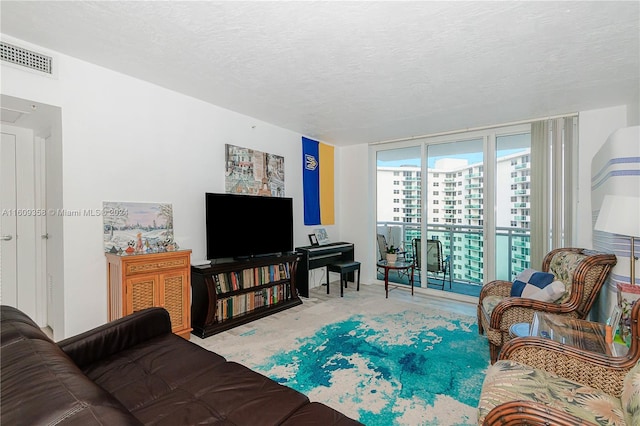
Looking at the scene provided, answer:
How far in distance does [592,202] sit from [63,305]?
222 inches

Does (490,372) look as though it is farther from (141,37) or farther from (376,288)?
(376,288)

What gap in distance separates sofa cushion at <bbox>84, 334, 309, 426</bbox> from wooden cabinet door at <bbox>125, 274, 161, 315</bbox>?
955 mm

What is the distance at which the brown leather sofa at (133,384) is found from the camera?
78 centimetres

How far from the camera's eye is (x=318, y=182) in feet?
17.7

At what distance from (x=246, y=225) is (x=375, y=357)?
2121 millimetres

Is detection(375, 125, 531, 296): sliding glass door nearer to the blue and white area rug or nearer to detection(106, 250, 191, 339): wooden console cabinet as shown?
the blue and white area rug

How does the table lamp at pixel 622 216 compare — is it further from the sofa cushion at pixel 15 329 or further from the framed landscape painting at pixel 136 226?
the framed landscape painting at pixel 136 226

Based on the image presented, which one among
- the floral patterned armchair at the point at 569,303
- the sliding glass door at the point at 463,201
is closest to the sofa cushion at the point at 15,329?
the floral patterned armchair at the point at 569,303

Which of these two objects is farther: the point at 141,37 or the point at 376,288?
the point at 376,288

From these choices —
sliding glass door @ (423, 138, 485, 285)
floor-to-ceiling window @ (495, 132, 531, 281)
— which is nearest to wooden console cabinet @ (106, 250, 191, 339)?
sliding glass door @ (423, 138, 485, 285)

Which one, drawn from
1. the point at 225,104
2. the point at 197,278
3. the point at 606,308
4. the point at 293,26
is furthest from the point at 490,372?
the point at 225,104

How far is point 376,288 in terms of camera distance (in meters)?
5.30

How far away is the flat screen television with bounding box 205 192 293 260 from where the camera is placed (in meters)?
3.45

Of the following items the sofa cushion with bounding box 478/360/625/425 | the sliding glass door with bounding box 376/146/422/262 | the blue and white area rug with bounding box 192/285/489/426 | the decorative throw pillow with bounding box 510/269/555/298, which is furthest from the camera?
the sliding glass door with bounding box 376/146/422/262
